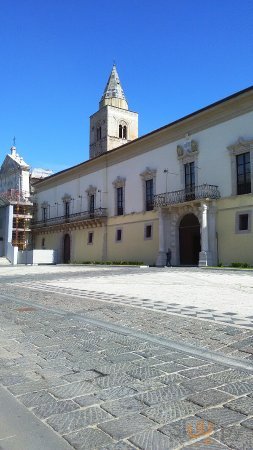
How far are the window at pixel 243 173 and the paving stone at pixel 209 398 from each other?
967 inches

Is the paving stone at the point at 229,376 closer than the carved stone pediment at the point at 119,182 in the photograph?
Yes

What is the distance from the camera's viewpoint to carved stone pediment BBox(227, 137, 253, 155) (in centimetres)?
2591

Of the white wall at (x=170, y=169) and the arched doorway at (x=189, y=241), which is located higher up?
the white wall at (x=170, y=169)

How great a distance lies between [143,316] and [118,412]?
4.01m

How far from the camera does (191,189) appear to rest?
30000 mm

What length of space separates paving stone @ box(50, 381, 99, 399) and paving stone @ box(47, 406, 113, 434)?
1.17 ft

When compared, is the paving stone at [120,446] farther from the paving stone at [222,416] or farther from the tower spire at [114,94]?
the tower spire at [114,94]

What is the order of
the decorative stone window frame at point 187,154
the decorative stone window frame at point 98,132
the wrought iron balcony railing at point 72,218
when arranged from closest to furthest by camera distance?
1. the decorative stone window frame at point 187,154
2. the wrought iron balcony railing at point 72,218
3. the decorative stone window frame at point 98,132

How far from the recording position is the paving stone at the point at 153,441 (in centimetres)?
236

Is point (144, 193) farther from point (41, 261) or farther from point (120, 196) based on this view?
point (41, 261)

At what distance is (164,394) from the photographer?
3176 mm

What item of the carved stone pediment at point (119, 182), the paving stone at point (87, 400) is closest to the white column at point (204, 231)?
the carved stone pediment at point (119, 182)

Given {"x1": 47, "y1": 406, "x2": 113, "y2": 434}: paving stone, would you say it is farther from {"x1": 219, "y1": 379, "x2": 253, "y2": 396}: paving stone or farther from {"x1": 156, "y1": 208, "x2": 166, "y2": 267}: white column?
{"x1": 156, "y1": 208, "x2": 166, "y2": 267}: white column

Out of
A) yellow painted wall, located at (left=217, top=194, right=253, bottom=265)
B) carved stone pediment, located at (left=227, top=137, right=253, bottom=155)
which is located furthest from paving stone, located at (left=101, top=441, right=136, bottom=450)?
carved stone pediment, located at (left=227, top=137, right=253, bottom=155)
